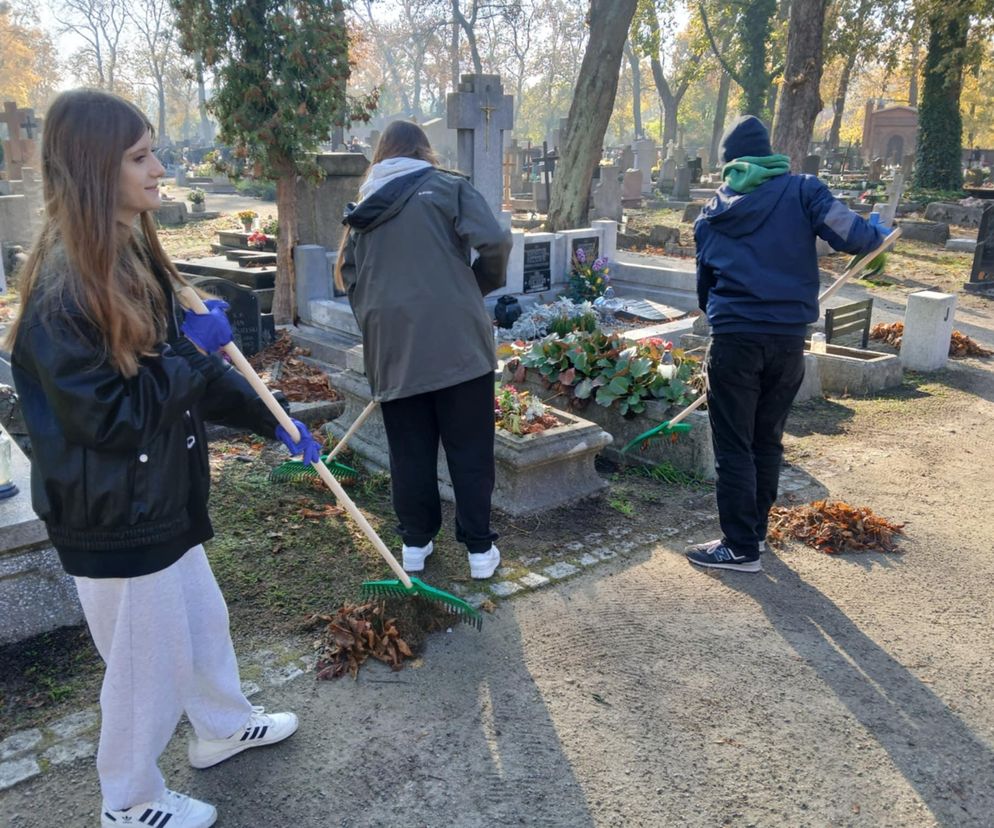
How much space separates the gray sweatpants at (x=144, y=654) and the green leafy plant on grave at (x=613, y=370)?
339cm

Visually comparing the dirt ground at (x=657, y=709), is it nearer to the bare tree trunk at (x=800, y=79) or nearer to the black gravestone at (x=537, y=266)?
the black gravestone at (x=537, y=266)

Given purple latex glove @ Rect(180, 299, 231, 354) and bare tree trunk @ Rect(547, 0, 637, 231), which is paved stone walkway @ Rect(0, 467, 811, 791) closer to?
purple latex glove @ Rect(180, 299, 231, 354)

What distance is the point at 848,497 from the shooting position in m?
4.85

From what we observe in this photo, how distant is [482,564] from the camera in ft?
12.1

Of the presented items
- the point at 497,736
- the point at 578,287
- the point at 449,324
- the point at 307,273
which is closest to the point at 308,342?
the point at 307,273

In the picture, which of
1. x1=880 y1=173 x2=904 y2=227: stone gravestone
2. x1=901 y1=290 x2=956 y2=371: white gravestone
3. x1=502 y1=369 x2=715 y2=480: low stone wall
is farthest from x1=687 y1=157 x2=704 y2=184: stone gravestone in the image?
x1=502 y1=369 x2=715 y2=480: low stone wall

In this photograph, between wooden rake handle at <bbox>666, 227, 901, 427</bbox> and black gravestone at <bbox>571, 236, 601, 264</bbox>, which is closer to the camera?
wooden rake handle at <bbox>666, 227, 901, 427</bbox>

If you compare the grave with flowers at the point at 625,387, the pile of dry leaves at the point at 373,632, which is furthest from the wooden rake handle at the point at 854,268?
the pile of dry leaves at the point at 373,632

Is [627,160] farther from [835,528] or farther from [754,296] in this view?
[754,296]

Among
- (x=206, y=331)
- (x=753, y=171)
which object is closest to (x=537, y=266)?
(x=753, y=171)

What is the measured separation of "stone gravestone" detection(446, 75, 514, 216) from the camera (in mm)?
9523

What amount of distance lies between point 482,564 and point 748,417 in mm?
1350

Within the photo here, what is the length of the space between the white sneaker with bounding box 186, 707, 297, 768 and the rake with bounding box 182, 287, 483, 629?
617 mm

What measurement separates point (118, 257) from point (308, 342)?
5735 mm
